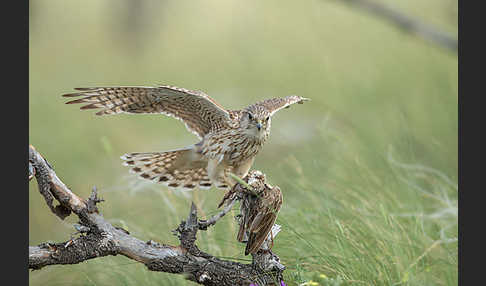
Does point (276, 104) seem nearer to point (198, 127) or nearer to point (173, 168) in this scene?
point (198, 127)

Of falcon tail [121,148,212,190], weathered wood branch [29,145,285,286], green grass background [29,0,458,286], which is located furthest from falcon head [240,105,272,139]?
weathered wood branch [29,145,285,286]

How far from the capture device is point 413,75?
811 centimetres

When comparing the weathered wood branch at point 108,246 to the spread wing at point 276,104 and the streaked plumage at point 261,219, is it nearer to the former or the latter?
the streaked plumage at point 261,219

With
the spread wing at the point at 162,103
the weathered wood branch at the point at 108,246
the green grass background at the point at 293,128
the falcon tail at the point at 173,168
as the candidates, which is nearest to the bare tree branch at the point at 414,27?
the green grass background at the point at 293,128

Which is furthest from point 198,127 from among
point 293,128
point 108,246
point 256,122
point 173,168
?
point 293,128

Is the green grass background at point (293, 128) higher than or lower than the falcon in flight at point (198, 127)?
lower

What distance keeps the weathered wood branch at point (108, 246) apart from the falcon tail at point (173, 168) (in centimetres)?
89

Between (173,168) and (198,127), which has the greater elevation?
(198,127)

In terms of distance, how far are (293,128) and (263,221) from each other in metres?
5.09

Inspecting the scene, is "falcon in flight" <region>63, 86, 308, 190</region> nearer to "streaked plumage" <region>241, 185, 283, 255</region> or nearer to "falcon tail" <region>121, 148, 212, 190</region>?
"falcon tail" <region>121, 148, 212, 190</region>

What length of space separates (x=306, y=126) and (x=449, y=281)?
468 centimetres

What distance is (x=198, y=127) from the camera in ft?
12.8

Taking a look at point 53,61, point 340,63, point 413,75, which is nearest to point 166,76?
point 53,61

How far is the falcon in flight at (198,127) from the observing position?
336 cm
